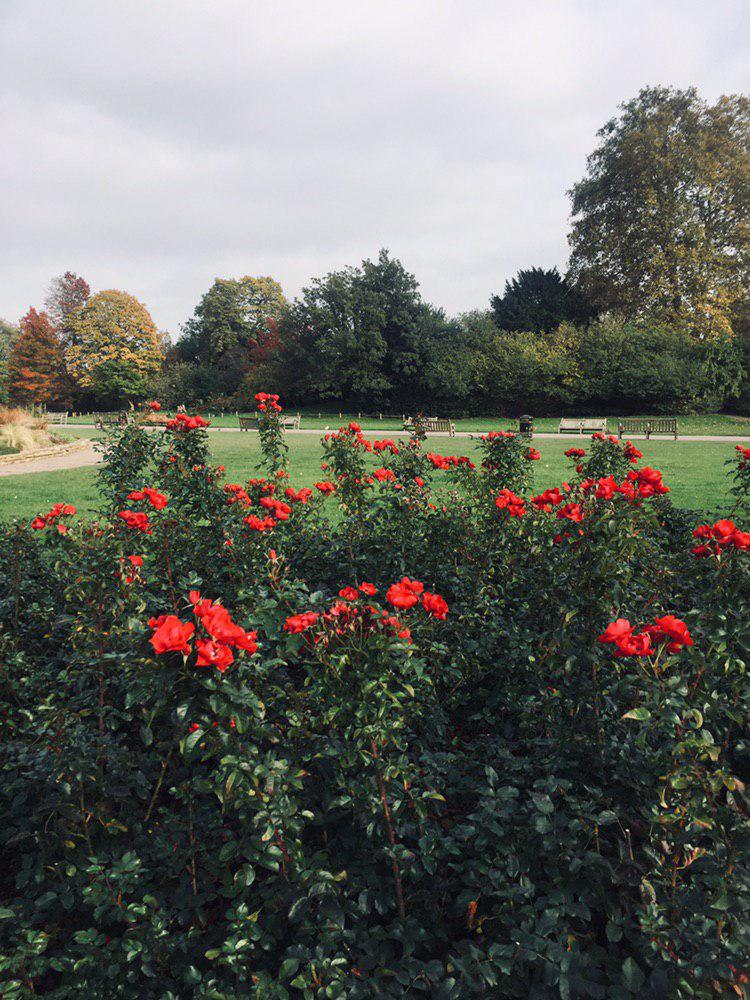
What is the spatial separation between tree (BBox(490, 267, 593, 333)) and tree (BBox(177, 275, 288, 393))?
779 inches

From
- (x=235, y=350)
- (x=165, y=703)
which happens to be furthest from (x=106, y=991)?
(x=235, y=350)

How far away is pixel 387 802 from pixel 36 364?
53.0 metres

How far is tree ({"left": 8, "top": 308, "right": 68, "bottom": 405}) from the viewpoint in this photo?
44.4 meters

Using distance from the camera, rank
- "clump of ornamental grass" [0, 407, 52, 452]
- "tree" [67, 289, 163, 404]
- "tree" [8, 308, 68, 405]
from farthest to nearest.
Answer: "tree" [67, 289, 163, 404]
"tree" [8, 308, 68, 405]
"clump of ornamental grass" [0, 407, 52, 452]

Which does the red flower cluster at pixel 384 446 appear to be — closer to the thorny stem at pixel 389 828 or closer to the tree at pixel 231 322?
the thorny stem at pixel 389 828

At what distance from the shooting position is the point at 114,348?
47.3 meters

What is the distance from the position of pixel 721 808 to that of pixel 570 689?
22.3 inches

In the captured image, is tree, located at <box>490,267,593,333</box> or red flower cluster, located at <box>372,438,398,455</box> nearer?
red flower cluster, located at <box>372,438,398,455</box>

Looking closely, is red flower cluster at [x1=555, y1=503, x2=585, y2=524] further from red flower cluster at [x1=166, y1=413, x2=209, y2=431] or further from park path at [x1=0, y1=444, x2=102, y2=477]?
park path at [x1=0, y1=444, x2=102, y2=477]

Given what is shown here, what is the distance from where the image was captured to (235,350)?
160 feet

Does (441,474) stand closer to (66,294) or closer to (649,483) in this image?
(649,483)

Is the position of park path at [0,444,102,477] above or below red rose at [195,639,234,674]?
below

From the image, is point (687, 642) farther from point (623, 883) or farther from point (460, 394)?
point (460, 394)

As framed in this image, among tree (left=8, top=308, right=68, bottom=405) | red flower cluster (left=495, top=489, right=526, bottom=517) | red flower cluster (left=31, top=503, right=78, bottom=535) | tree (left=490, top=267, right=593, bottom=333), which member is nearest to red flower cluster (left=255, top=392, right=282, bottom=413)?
red flower cluster (left=31, top=503, right=78, bottom=535)
